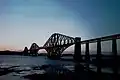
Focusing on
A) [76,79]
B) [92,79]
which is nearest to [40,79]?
[76,79]

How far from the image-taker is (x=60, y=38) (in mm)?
130750

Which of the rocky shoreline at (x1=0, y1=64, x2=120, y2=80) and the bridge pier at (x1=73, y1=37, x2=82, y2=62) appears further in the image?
the bridge pier at (x1=73, y1=37, x2=82, y2=62)

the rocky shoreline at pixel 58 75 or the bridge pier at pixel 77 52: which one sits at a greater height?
the bridge pier at pixel 77 52

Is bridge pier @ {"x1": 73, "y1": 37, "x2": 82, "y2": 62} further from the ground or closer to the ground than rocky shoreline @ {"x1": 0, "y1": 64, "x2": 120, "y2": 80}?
further from the ground

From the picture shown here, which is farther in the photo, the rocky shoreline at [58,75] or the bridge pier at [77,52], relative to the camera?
the bridge pier at [77,52]

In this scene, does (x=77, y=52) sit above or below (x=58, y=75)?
above

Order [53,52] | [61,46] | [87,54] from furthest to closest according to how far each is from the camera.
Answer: [53,52], [61,46], [87,54]

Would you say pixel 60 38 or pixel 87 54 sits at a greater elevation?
pixel 60 38

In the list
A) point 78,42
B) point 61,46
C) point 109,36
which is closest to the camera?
point 109,36

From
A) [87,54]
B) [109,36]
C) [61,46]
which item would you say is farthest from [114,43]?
[61,46]

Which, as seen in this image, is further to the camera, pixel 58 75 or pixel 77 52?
pixel 77 52

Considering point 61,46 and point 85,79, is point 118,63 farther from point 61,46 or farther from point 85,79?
point 61,46

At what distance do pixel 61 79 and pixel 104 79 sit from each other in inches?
283

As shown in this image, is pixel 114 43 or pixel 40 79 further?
pixel 114 43
